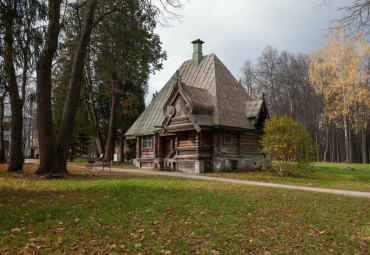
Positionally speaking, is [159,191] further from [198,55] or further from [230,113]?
[198,55]

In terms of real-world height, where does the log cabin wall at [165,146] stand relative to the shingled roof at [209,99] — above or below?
below

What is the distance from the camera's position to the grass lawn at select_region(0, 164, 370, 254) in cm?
570

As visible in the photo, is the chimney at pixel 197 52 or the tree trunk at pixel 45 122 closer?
the tree trunk at pixel 45 122

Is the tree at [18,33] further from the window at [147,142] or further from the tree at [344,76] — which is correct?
the tree at [344,76]

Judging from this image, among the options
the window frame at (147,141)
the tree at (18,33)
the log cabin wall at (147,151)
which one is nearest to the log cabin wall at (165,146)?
the log cabin wall at (147,151)

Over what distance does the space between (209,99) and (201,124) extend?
326 centimetres

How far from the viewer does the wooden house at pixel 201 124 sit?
71.7 feet

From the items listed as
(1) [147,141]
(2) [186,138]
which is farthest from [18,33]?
(1) [147,141]

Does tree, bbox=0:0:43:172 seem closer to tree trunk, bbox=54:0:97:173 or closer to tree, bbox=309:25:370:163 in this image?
tree trunk, bbox=54:0:97:173

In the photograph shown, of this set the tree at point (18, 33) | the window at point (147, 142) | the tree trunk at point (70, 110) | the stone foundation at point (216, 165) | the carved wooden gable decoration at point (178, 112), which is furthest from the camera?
the window at point (147, 142)

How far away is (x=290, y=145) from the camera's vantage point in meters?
18.8

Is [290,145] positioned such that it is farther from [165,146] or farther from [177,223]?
[177,223]

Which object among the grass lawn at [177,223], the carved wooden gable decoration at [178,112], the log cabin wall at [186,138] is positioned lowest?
the grass lawn at [177,223]

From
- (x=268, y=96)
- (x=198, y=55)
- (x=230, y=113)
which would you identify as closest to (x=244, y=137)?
(x=230, y=113)
